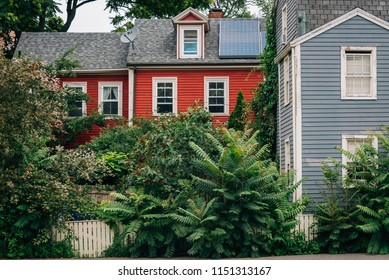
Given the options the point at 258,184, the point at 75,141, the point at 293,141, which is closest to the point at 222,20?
the point at 75,141

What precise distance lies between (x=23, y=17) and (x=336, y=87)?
23240 mm

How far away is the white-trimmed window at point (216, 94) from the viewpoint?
111ft

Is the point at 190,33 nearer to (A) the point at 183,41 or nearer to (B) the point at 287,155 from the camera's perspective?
(A) the point at 183,41

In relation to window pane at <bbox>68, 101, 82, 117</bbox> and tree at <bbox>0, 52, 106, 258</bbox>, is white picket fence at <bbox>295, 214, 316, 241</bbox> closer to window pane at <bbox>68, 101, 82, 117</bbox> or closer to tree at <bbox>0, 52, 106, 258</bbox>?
tree at <bbox>0, 52, 106, 258</bbox>

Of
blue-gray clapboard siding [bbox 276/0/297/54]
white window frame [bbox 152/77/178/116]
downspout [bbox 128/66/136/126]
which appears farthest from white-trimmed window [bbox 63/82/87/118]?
blue-gray clapboard siding [bbox 276/0/297/54]

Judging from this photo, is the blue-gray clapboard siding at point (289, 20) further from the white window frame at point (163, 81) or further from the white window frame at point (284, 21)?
the white window frame at point (163, 81)

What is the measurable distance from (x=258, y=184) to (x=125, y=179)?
427 cm

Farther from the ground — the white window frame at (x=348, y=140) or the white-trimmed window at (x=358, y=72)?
the white-trimmed window at (x=358, y=72)

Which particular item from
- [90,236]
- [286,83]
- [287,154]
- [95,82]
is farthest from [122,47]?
[90,236]

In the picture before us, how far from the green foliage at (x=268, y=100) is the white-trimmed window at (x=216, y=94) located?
4.26 metres

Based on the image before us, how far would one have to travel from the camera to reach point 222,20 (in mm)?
36562

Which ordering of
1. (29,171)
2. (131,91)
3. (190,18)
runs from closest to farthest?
1. (29,171)
2. (131,91)
3. (190,18)

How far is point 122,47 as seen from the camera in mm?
36406

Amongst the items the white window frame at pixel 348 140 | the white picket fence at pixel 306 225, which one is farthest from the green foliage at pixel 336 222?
the white window frame at pixel 348 140
